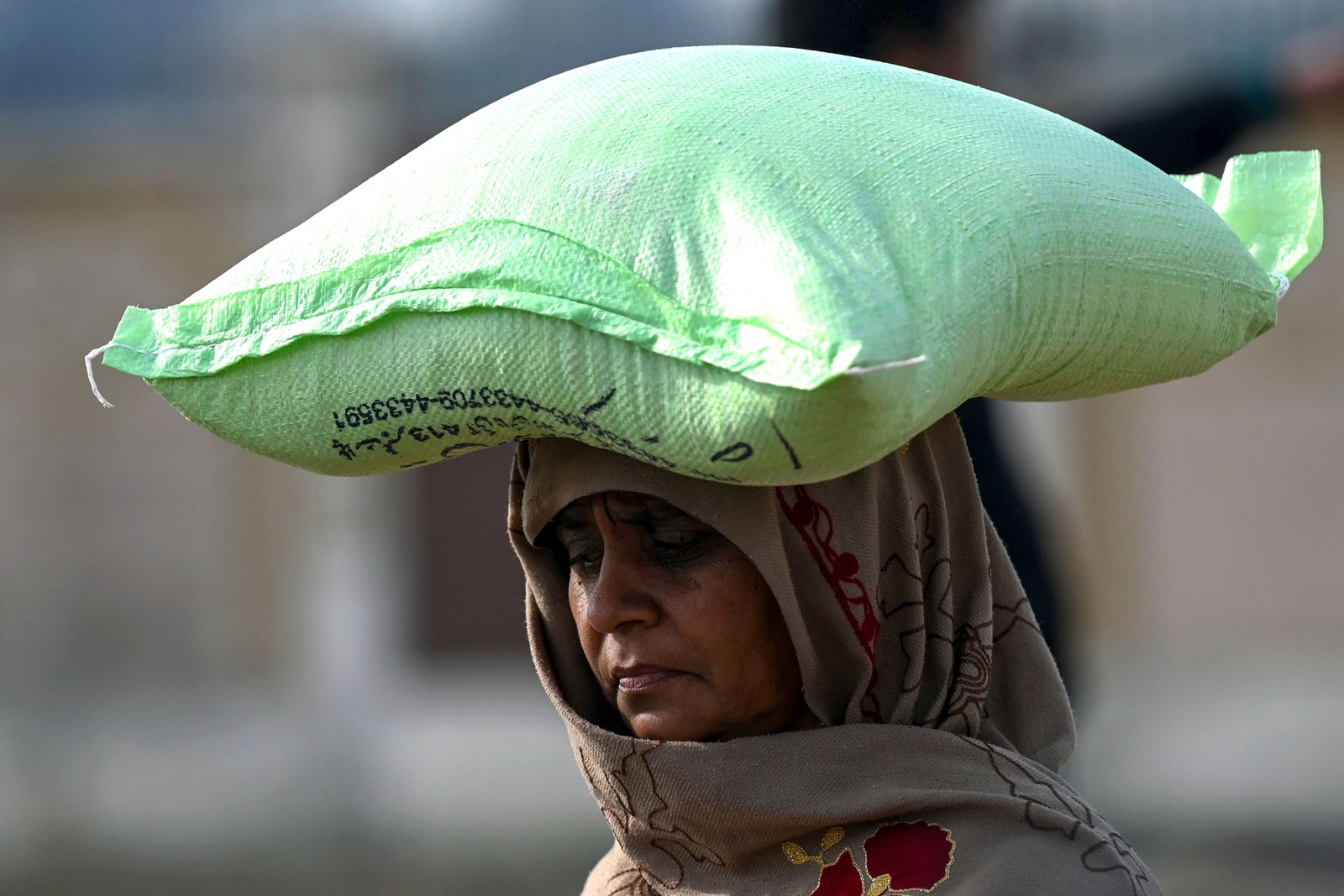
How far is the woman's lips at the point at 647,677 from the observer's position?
1.96 metres

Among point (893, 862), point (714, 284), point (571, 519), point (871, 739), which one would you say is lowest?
point (893, 862)

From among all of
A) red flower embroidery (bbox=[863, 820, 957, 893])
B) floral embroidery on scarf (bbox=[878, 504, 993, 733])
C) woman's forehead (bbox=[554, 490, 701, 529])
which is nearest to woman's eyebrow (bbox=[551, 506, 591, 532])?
woman's forehead (bbox=[554, 490, 701, 529])

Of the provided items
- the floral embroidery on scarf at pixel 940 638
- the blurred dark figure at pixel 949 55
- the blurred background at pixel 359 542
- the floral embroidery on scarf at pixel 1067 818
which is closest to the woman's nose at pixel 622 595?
the floral embroidery on scarf at pixel 940 638

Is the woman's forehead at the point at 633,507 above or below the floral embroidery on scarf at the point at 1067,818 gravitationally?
above

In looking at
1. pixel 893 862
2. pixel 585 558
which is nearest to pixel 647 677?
pixel 585 558

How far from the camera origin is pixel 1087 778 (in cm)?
873

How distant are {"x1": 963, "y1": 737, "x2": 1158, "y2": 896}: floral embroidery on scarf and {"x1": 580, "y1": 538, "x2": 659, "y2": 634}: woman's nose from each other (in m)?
0.38

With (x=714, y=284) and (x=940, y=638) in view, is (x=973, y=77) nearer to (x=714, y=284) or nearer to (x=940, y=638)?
(x=940, y=638)

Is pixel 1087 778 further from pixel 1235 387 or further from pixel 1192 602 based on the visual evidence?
pixel 1235 387

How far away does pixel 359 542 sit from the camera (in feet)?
36.9

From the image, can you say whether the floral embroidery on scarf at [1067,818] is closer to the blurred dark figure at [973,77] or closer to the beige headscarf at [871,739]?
the beige headscarf at [871,739]

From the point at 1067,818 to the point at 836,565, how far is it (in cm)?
36

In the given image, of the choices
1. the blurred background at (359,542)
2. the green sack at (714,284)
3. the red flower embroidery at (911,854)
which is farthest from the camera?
the blurred background at (359,542)

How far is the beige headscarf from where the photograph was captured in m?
1.87
